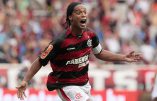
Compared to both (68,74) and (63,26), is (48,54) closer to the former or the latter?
(68,74)

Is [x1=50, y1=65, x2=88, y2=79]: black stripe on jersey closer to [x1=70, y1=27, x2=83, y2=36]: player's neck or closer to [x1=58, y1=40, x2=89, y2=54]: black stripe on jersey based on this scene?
[x1=58, y1=40, x2=89, y2=54]: black stripe on jersey

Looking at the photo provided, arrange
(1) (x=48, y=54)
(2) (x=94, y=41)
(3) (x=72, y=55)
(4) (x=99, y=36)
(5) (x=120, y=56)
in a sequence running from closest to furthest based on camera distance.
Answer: (1) (x=48, y=54) < (3) (x=72, y=55) < (2) (x=94, y=41) < (5) (x=120, y=56) < (4) (x=99, y=36)

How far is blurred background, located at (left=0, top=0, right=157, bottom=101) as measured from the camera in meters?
17.3

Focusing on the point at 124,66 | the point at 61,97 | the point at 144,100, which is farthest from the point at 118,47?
the point at 61,97

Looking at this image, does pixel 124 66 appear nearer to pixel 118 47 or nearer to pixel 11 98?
pixel 118 47

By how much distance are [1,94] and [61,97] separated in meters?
3.76

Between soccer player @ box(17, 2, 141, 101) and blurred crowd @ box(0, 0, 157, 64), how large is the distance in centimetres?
761

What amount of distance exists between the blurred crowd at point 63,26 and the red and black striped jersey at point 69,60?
7600 millimetres

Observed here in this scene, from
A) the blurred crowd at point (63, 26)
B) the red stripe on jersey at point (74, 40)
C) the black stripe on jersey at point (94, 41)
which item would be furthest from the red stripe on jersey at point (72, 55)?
the blurred crowd at point (63, 26)

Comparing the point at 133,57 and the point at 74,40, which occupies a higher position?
the point at 74,40

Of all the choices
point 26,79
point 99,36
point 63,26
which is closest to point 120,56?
point 26,79

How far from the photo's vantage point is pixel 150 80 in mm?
17734

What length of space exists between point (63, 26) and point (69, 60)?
9.52m

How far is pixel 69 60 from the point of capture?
1066 cm
